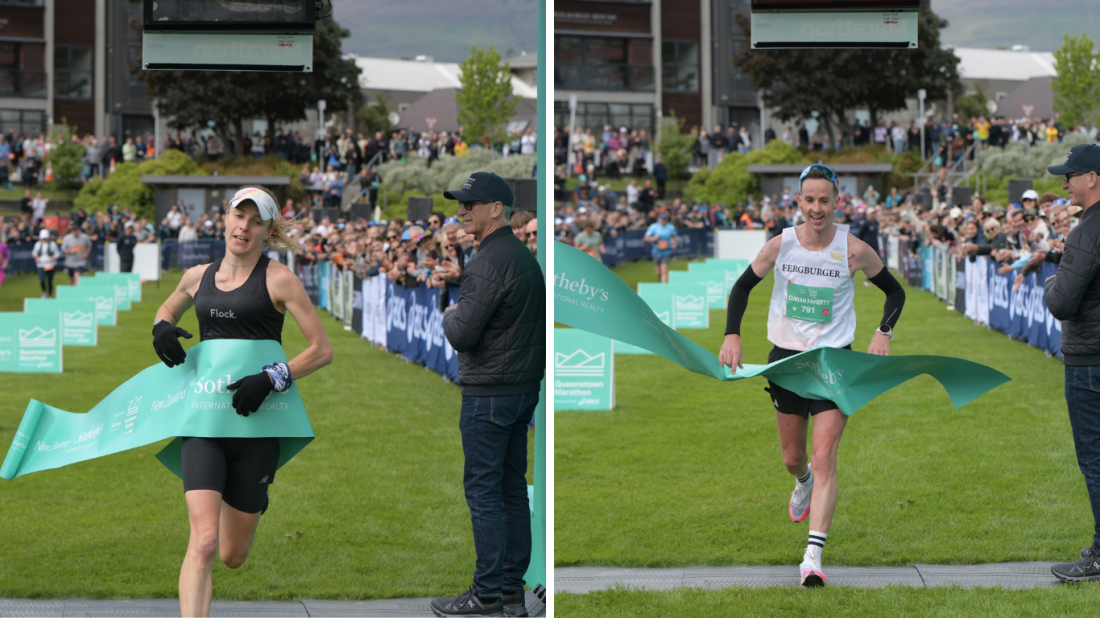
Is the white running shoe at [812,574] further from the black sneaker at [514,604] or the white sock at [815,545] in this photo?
the black sneaker at [514,604]

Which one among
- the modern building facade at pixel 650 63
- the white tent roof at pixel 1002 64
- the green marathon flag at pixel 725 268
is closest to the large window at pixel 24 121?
the modern building facade at pixel 650 63

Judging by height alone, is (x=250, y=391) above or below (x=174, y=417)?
above

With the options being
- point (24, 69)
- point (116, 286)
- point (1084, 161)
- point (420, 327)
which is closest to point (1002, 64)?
point (24, 69)

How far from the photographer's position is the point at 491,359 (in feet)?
19.2

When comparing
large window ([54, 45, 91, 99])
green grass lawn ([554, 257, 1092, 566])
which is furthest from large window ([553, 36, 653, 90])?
green grass lawn ([554, 257, 1092, 566])

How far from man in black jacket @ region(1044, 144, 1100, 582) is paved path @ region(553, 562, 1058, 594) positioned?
0.24m

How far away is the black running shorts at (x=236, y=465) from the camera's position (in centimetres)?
521

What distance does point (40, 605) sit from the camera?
20.2 ft

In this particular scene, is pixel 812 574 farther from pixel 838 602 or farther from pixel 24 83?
pixel 24 83

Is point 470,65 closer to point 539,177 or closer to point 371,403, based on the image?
point 371,403

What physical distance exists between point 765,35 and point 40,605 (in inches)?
225

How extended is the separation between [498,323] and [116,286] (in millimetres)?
21164

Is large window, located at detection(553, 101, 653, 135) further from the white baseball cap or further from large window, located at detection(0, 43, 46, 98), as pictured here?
the white baseball cap

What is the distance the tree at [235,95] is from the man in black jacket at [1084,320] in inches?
1876
